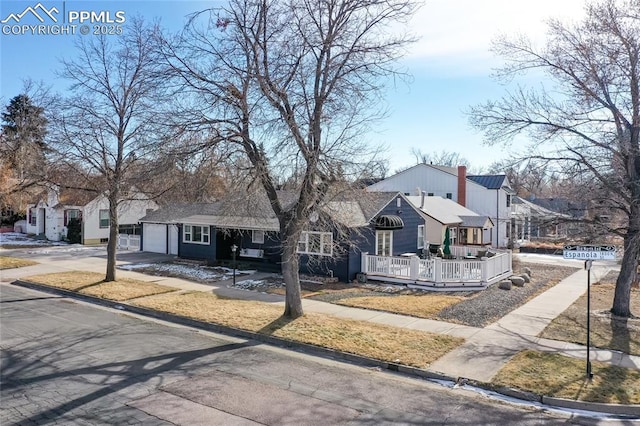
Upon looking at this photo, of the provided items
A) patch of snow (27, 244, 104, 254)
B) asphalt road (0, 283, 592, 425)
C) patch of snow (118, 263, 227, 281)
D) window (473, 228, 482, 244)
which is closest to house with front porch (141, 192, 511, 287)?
patch of snow (118, 263, 227, 281)

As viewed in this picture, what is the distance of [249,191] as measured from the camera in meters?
12.3

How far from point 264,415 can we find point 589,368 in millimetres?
6160

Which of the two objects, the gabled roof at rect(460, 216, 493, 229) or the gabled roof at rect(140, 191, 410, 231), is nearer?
the gabled roof at rect(140, 191, 410, 231)

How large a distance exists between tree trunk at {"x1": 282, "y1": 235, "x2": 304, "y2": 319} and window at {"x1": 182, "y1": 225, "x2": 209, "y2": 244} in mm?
14764

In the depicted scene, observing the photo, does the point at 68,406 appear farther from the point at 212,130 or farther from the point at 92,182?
the point at 92,182

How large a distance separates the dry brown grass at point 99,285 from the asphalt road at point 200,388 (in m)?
4.85

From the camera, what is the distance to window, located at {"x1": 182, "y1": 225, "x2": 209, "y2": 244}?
87.0 ft

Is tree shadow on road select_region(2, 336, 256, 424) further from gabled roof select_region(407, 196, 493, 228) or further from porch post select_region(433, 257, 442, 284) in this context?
gabled roof select_region(407, 196, 493, 228)

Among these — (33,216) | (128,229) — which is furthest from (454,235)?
(33,216)

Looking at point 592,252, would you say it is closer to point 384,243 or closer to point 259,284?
point 259,284

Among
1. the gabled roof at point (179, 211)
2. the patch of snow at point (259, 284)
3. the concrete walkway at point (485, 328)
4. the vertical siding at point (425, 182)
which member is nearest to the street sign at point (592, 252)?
the concrete walkway at point (485, 328)

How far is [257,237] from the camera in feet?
78.8

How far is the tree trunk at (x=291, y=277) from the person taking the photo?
12.4 metres

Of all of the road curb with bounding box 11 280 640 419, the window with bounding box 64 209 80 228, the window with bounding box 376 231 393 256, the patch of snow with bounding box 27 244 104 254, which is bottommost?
the road curb with bounding box 11 280 640 419
